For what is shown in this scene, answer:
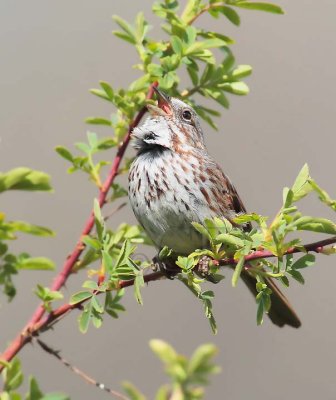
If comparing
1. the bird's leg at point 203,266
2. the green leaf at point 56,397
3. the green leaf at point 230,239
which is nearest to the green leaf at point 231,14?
the bird's leg at point 203,266

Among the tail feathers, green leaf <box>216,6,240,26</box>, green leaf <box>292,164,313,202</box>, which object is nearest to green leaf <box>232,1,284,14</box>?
green leaf <box>216,6,240,26</box>

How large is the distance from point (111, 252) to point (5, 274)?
41cm

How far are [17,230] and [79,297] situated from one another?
0.29m

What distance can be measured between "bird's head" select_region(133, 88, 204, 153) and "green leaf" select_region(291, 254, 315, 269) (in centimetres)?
146

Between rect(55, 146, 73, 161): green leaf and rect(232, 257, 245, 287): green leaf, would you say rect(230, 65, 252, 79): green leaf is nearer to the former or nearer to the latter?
rect(55, 146, 73, 161): green leaf

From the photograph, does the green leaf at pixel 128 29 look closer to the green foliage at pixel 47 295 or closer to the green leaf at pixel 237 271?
the green foliage at pixel 47 295

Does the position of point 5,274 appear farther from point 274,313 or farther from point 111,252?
point 274,313

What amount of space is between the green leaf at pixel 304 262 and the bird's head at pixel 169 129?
146cm

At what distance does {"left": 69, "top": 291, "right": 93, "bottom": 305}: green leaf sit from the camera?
2033 mm

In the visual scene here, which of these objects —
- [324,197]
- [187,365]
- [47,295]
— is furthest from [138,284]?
[187,365]

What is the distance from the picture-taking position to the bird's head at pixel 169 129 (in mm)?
3307

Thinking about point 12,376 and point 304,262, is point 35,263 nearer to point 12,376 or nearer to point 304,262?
point 12,376

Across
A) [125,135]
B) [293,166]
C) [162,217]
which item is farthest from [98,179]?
[293,166]

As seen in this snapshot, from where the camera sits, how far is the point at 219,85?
2688mm
